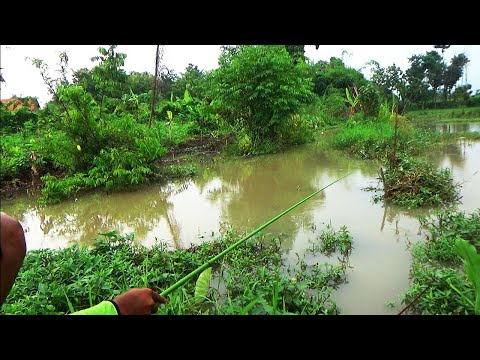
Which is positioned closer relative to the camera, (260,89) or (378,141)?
(378,141)

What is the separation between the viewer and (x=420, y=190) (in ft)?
17.1

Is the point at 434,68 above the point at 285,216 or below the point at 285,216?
above

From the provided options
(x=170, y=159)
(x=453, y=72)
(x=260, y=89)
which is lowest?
(x=170, y=159)

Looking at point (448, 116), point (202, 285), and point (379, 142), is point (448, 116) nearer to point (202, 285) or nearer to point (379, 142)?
point (379, 142)

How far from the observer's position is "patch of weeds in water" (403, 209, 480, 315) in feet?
8.37

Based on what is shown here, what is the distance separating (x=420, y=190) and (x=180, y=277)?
377 centimetres

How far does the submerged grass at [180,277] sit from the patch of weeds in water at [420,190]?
1728 millimetres

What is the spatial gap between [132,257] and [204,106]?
365 inches

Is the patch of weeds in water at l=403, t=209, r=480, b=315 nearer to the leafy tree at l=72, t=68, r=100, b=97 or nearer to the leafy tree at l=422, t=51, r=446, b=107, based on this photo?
the leafy tree at l=72, t=68, r=100, b=97

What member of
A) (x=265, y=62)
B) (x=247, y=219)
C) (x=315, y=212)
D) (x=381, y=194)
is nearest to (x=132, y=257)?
(x=247, y=219)

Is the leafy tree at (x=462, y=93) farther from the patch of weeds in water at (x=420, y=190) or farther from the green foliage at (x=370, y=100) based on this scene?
the patch of weeds in water at (x=420, y=190)

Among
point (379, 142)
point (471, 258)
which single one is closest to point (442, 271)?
point (471, 258)
